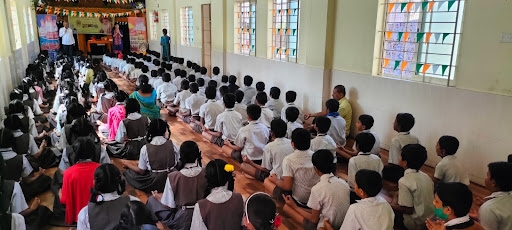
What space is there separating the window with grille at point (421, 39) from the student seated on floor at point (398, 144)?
1.02 metres

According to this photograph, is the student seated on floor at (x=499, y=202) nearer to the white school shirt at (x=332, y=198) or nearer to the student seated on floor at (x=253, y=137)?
the white school shirt at (x=332, y=198)

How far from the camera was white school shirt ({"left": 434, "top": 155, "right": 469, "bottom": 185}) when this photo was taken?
11.3 ft

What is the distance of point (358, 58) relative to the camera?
5930 mm

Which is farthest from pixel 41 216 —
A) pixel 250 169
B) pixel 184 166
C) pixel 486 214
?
pixel 486 214

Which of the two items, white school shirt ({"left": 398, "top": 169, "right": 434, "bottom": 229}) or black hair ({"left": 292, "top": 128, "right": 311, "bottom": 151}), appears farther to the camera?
black hair ({"left": 292, "top": 128, "right": 311, "bottom": 151})

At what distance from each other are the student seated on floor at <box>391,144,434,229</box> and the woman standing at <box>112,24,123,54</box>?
51.0ft

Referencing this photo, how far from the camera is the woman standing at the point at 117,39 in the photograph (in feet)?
54.4

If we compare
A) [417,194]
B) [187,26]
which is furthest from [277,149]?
[187,26]

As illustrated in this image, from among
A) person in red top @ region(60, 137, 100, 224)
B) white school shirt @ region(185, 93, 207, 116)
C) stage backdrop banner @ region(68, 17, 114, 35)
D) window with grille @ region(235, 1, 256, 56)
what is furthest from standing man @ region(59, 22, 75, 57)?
person in red top @ region(60, 137, 100, 224)

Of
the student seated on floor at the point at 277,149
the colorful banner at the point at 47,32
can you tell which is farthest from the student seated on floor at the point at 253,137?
the colorful banner at the point at 47,32

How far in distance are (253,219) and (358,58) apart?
4.36 metres

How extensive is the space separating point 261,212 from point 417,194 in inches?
60.9

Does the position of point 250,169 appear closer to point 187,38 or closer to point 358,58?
point 358,58

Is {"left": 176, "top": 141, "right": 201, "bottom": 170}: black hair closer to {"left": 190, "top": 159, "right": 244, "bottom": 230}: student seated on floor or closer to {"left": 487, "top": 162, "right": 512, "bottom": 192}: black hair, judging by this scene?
{"left": 190, "top": 159, "right": 244, "bottom": 230}: student seated on floor
